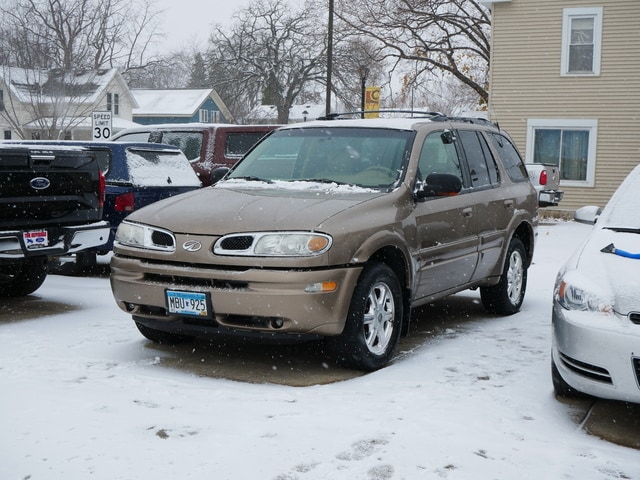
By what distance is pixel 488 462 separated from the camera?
3977mm

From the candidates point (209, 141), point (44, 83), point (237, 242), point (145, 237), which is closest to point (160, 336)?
point (145, 237)

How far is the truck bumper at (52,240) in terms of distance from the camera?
6836 millimetres

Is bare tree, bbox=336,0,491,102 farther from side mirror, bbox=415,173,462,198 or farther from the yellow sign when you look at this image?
side mirror, bbox=415,173,462,198

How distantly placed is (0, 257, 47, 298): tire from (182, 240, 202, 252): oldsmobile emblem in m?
3.39

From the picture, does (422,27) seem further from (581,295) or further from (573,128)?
(581,295)

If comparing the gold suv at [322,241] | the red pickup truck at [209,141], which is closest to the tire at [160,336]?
the gold suv at [322,241]

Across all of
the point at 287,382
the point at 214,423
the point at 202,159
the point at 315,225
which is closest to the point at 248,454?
the point at 214,423

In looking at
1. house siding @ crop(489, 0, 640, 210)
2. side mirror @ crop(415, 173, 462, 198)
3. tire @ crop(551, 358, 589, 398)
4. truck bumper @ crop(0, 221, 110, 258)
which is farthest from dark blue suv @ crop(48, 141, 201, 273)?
house siding @ crop(489, 0, 640, 210)

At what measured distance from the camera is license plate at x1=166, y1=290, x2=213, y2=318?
5246 mm

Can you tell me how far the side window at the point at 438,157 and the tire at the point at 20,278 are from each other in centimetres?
402

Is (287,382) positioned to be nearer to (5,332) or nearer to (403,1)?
(5,332)

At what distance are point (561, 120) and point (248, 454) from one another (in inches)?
795

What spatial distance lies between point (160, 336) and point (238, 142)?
797 cm

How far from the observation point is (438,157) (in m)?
6.76
